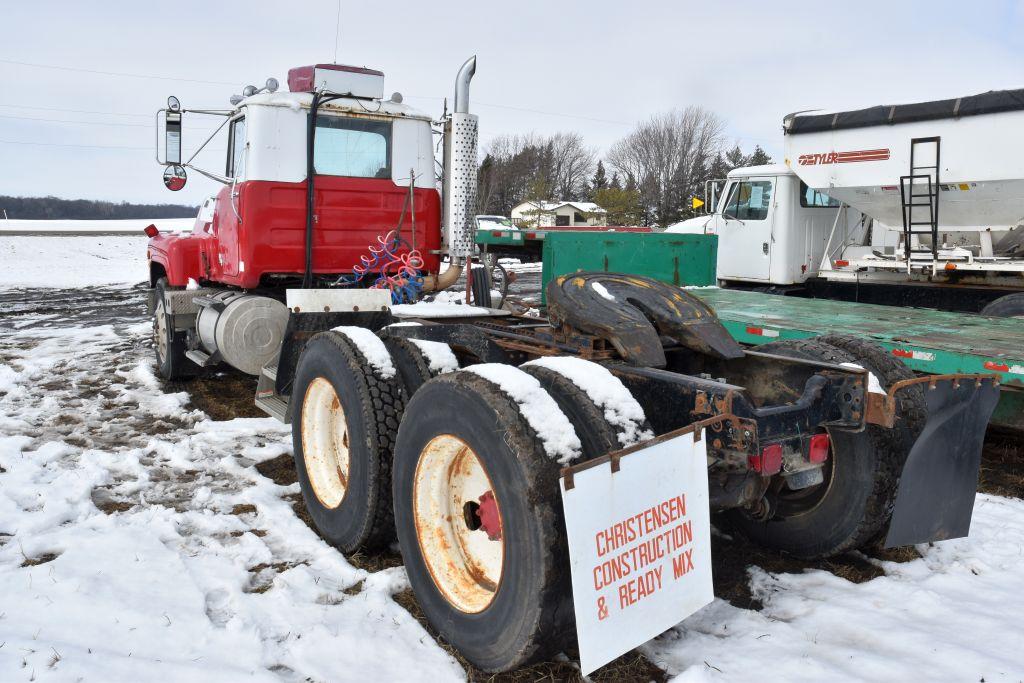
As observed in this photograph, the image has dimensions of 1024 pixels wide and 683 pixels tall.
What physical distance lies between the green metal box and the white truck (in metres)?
0.68

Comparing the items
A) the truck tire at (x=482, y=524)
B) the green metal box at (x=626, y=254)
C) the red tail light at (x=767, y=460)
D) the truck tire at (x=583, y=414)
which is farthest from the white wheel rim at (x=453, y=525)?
the green metal box at (x=626, y=254)

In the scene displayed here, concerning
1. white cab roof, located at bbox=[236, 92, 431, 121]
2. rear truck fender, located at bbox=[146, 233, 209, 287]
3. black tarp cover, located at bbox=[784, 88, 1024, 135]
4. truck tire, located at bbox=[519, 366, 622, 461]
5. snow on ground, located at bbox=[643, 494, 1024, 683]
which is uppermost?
black tarp cover, located at bbox=[784, 88, 1024, 135]

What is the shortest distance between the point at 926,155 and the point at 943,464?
21.5 ft

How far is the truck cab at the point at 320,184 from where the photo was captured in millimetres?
6227

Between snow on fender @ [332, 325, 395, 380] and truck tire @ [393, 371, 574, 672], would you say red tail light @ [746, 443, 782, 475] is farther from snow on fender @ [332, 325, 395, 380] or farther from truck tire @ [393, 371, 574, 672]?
snow on fender @ [332, 325, 395, 380]

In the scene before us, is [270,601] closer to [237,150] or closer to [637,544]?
[637,544]

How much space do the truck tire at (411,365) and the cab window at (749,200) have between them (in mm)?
7719

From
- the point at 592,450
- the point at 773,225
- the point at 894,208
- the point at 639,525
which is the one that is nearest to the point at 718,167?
the point at 773,225

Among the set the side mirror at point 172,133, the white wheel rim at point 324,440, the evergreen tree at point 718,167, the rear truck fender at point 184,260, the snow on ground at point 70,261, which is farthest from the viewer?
the evergreen tree at point 718,167

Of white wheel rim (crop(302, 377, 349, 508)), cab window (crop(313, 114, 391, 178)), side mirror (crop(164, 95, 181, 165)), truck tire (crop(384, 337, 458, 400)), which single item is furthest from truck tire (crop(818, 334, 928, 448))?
side mirror (crop(164, 95, 181, 165))

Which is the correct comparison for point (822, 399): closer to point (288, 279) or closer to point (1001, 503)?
point (1001, 503)

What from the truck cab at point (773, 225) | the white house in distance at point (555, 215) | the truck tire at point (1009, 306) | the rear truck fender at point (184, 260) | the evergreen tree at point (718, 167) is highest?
the evergreen tree at point (718, 167)

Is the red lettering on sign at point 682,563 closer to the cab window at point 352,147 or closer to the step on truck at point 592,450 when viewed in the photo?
the step on truck at point 592,450

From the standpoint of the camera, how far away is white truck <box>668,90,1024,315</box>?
26.6 feet
